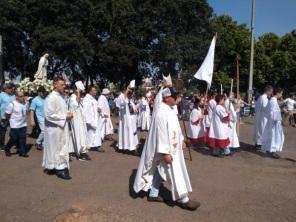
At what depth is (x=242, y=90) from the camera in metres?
50.2

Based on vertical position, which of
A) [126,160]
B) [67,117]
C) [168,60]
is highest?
[168,60]

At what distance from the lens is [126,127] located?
11695 mm

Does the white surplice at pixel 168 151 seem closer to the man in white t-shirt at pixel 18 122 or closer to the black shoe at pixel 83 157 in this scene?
the black shoe at pixel 83 157

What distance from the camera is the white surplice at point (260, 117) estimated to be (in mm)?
12419

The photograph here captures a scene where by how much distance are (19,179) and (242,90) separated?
146 feet

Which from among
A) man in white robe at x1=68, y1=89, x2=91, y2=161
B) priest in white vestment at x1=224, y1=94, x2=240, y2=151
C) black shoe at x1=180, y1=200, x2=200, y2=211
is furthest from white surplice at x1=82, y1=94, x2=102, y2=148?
black shoe at x1=180, y1=200, x2=200, y2=211

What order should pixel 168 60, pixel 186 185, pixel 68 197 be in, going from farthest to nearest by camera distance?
pixel 168 60 < pixel 68 197 < pixel 186 185

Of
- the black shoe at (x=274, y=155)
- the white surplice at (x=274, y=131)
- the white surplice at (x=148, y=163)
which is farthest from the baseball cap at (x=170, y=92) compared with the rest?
the black shoe at (x=274, y=155)

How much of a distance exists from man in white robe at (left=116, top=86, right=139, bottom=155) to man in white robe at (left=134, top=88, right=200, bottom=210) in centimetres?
495

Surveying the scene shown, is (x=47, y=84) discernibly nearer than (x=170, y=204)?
No

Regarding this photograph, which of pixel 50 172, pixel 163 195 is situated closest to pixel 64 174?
pixel 50 172

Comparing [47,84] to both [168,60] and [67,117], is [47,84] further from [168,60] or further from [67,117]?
[168,60]

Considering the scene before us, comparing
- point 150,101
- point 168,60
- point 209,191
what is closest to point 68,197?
point 209,191

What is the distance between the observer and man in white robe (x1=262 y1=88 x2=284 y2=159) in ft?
37.3
